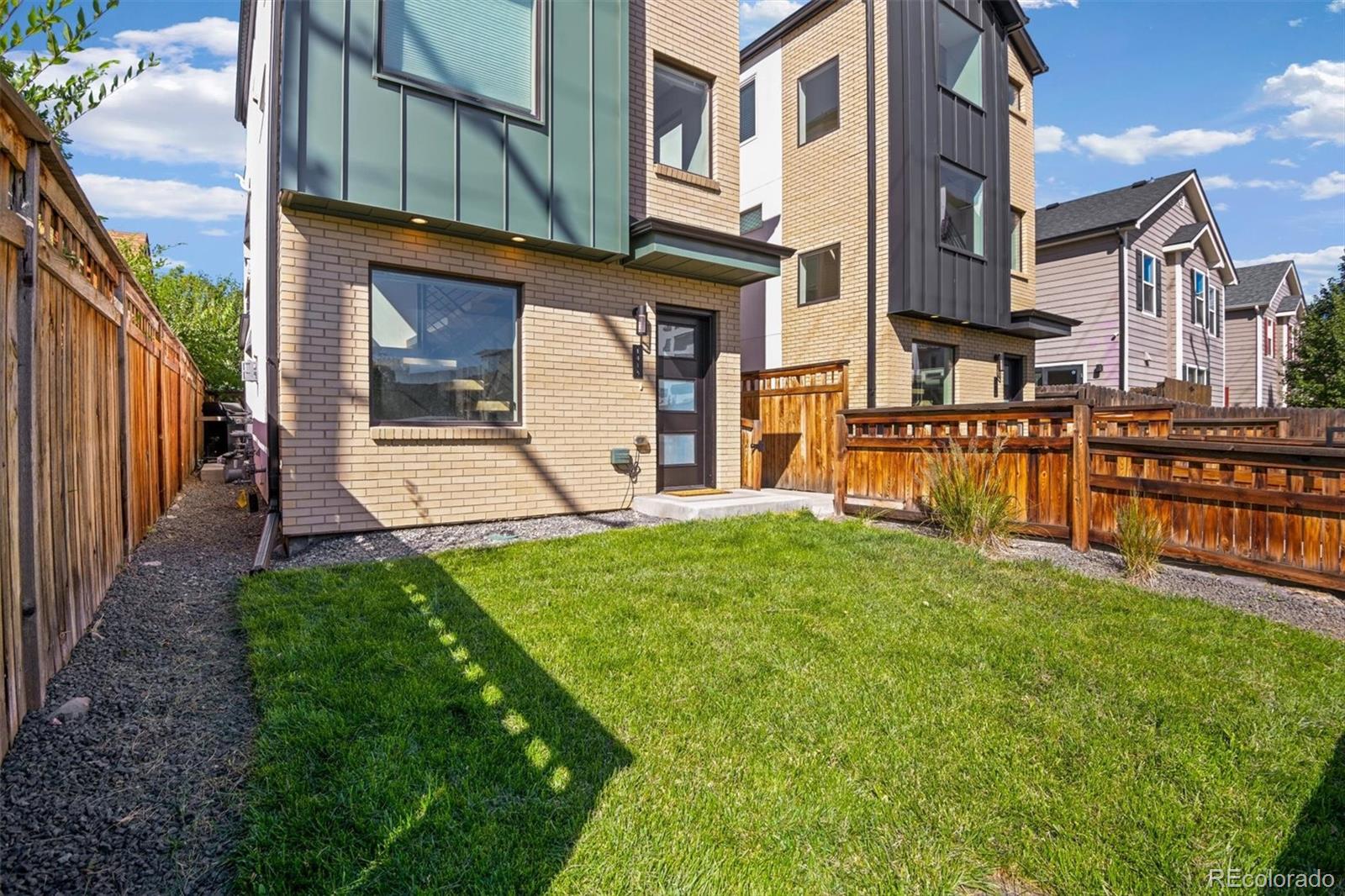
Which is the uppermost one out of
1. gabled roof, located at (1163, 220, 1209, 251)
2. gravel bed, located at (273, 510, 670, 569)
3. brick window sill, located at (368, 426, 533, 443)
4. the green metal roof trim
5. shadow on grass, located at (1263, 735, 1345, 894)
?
gabled roof, located at (1163, 220, 1209, 251)

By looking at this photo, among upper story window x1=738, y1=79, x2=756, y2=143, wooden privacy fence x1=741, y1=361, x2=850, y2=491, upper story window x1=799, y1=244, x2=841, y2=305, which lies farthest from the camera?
upper story window x1=738, y1=79, x2=756, y2=143

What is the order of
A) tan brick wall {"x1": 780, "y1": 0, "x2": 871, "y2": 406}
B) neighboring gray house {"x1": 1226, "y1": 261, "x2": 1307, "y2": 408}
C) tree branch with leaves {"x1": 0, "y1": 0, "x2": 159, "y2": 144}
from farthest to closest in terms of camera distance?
1. neighboring gray house {"x1": 1226, "y1": 261, "x2": 1307, "y2": 408}
2. tan brick wall {"x1": 780, "y1": 0, "x2": 871, "y2": 406}
3. tree branch with leaves {"x1": 0, "y1": 0, "x2": 159, "y2": 144}

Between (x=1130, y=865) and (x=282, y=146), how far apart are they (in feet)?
21.8

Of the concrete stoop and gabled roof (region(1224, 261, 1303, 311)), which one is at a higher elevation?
gabled roof (region(1224, 261, 1303, 311))

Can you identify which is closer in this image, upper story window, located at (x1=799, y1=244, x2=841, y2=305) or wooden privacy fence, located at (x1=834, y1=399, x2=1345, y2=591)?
wooden privacy fence, located at (x1=834, y1=399, x2=1345, y2=591)

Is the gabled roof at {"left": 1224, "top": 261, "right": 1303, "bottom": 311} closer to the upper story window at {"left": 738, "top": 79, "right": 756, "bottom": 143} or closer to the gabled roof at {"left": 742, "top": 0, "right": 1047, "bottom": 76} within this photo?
the gabled roof at {"left": 742, "top": 0, "right": 1047, "bottom": 76}

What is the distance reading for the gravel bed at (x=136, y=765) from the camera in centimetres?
173

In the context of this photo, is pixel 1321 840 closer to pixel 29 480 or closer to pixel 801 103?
pixel 29 480

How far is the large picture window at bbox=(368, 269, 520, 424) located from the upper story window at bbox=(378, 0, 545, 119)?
5.80ft

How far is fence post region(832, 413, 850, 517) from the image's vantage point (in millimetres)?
7938

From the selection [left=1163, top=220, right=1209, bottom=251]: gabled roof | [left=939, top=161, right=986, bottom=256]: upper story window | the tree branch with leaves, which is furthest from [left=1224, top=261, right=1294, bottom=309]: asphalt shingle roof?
the tree branch with leaves

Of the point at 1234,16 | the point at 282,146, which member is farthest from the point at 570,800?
the point at 1234,16

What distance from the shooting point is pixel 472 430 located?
6406 millimetres

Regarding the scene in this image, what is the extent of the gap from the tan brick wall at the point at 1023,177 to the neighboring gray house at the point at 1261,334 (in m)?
17.8
